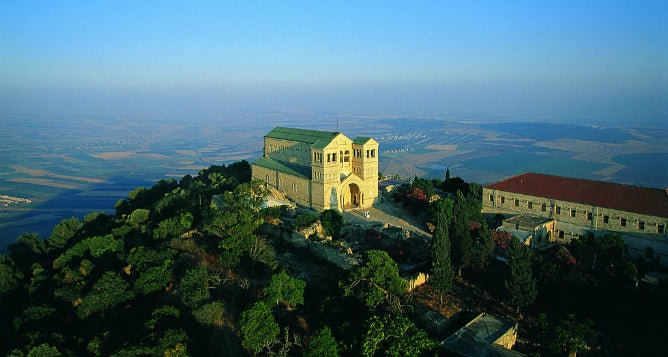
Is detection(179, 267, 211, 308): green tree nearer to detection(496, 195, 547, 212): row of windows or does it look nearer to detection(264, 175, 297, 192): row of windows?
detection(264, 175, 297, 192): row of windows

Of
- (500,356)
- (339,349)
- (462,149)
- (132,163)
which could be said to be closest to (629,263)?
(500,356)

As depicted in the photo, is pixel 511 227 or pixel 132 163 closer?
pixel 511 227

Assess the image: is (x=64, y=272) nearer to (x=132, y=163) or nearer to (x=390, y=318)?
(x=390, y=318)

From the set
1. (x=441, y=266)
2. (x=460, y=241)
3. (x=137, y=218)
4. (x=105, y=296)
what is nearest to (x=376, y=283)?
(x=441, y=266)

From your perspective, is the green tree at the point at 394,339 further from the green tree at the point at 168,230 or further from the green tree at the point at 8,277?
the green tree at the point at 8,277

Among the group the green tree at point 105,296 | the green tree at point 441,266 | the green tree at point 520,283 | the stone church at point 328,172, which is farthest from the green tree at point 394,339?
the stone church at point 328,172

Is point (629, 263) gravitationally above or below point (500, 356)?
above

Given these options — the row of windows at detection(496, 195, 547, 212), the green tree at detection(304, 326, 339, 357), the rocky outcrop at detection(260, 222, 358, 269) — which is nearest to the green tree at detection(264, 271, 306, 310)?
the green tree at detection(304, 326, 339, 357)
